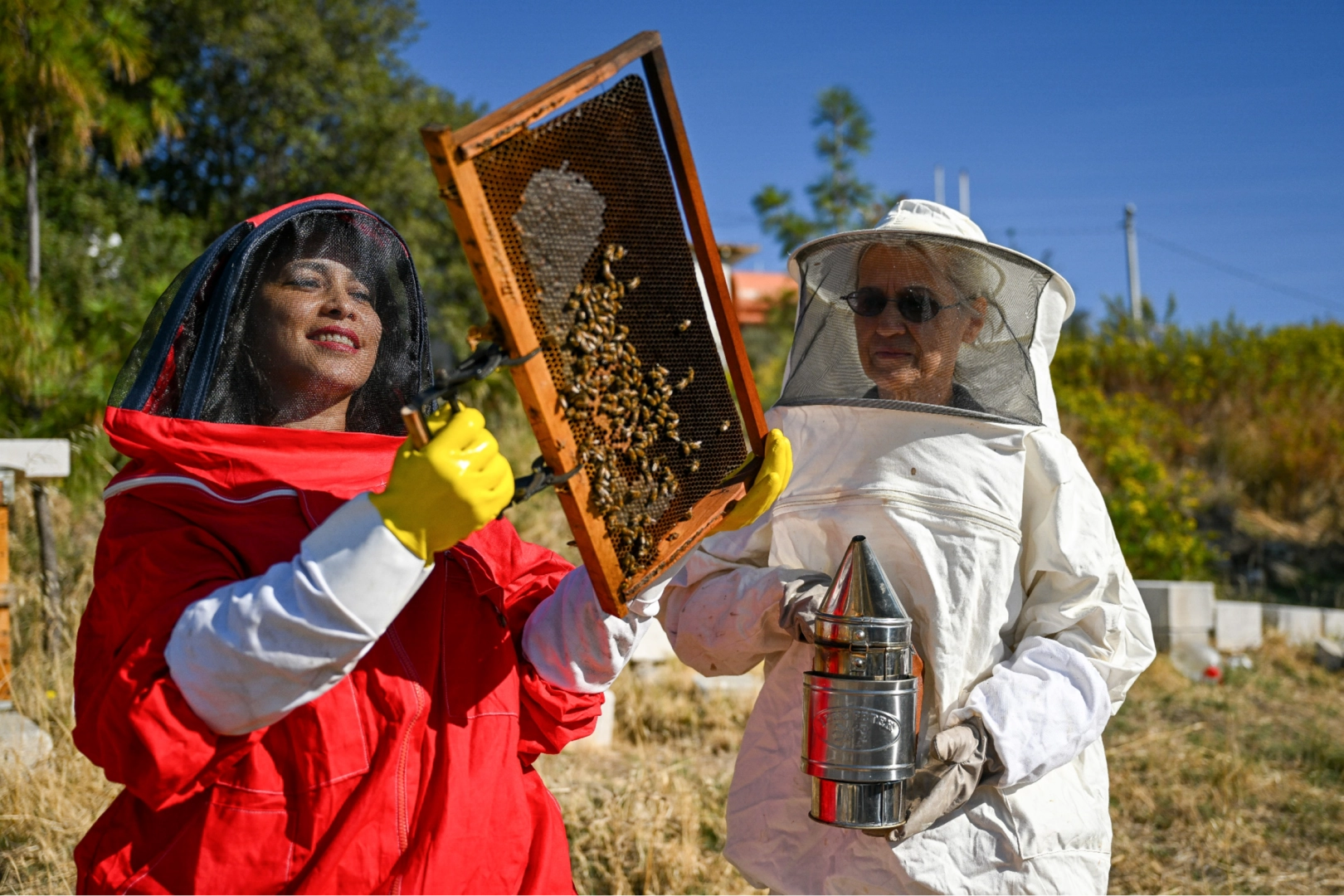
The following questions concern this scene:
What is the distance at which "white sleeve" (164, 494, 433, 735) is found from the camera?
5.16ft

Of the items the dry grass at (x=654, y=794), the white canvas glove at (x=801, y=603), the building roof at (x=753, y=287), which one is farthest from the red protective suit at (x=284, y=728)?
the building roof at (x=753, y=287)

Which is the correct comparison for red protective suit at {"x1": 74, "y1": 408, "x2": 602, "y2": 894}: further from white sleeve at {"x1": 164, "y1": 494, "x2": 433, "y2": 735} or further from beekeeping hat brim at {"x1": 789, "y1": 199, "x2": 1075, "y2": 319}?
beekeeping hat brim at {"x1": 789, "y1": 199, "x2": 1075, "y2": 319}

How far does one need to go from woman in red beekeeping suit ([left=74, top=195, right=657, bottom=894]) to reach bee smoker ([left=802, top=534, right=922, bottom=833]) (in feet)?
1.38

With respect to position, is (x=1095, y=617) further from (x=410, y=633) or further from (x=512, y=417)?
(x=512, y=417)

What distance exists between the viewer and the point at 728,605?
253 centimetres

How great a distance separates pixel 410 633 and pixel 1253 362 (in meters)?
14.5

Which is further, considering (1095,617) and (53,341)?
(53,341)

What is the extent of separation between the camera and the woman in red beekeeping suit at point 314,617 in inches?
63.1

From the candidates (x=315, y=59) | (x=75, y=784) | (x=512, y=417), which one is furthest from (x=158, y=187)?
(x=75, y=784)

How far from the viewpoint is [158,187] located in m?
17.0

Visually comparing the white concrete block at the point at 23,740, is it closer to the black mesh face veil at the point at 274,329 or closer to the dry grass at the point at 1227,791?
the black mesh face veil at the point at 274,329

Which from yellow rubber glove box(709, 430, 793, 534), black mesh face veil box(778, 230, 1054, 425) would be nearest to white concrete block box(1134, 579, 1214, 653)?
black mesh face veil box(778, 230, 1054, 425)

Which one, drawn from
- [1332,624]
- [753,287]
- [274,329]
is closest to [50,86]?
[274,329]

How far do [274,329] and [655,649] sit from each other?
501cm
